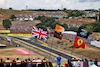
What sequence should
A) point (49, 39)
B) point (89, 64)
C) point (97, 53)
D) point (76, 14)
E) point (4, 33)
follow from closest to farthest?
point (89, 64)
point (97, 53)
point (49, 39)
point (4, 33)
point (76, 14)

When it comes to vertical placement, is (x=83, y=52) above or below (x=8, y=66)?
below

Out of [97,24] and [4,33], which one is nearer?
[4,33]

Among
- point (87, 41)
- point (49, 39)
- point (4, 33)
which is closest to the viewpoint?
point (87, 41)

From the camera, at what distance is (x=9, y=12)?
13662 cm

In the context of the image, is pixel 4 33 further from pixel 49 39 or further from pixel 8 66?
pixel 8 66

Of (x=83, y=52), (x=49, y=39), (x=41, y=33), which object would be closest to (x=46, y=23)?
(x=49, y=39)

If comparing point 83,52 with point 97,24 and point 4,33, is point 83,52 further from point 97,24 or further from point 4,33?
point 97,24

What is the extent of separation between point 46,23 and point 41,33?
57.0m

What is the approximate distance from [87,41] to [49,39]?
10714mm

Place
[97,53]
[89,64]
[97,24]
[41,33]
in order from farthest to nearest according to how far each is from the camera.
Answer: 1. [97,24]
2. [97,53]
3. [41,33]
4. [89,64]

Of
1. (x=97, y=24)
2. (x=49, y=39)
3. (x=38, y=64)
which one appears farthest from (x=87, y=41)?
(x=38, y=64)

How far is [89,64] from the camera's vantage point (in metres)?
13.0

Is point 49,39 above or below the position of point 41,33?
below

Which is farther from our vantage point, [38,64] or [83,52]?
[83,52]
